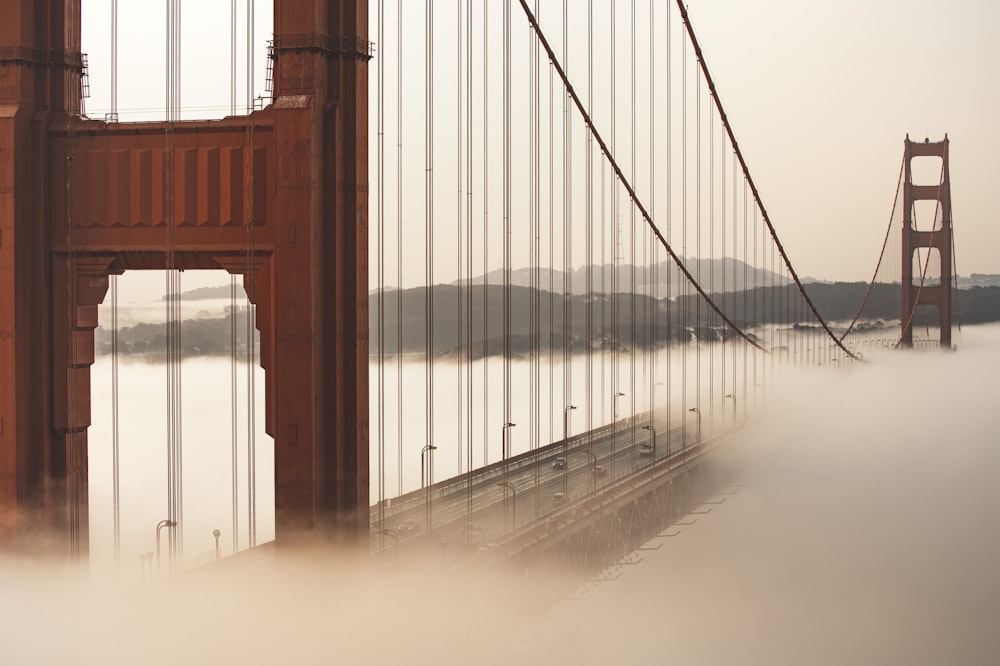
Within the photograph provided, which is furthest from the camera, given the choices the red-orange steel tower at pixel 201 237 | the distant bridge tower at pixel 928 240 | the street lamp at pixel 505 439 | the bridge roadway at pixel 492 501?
the distant bridge tower at pixel 928 240

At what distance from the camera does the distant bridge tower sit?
4875 cm

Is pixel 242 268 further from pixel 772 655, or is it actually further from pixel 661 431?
pixel 661 431

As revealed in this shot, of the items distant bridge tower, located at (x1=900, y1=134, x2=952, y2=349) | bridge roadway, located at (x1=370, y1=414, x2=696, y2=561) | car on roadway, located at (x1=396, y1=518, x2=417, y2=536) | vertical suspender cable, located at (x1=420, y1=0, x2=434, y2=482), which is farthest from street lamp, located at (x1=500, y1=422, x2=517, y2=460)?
distant bridge tower, located at (x1=900, y1=134, x2=952, y2=349)

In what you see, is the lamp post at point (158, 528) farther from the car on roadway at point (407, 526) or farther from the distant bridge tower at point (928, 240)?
the distant bridge tower at point (928, 240)

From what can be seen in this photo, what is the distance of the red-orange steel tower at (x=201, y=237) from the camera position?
9320 mm

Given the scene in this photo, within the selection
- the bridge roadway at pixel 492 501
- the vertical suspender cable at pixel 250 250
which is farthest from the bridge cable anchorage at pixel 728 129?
the vertical suspender cable at pixel 250 250

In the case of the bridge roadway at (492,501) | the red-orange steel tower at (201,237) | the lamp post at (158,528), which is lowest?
the bridge roadway at (492,501)

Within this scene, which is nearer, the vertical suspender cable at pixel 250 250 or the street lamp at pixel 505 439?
the vertical suspender cable at pixel 250 250

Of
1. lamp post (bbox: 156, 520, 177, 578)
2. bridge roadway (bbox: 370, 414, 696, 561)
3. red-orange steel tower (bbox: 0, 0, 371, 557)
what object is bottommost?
bridge roadway (bbox: 370, 414, 696, 561)

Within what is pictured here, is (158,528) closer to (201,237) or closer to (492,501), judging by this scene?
(201,237)

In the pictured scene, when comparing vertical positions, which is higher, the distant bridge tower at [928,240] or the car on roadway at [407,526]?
the distant bridge tower at [928,240]

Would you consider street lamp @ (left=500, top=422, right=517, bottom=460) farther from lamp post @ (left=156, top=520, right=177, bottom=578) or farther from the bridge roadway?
lamp post @ (left=156, top=520, right=177, bottom=578)

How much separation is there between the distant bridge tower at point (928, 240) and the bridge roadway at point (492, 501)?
1860cm

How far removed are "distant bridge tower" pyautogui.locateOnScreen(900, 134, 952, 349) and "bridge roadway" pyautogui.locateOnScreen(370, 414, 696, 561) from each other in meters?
18.6
